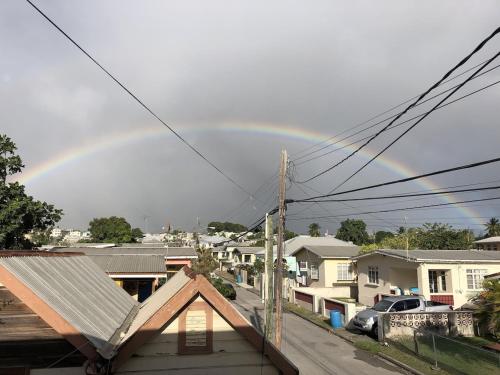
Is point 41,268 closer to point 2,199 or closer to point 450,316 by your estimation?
point 450,316

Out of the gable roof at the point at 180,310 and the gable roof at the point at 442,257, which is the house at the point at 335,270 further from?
the gable roof at the point at 180,310

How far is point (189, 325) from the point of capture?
7023 mm

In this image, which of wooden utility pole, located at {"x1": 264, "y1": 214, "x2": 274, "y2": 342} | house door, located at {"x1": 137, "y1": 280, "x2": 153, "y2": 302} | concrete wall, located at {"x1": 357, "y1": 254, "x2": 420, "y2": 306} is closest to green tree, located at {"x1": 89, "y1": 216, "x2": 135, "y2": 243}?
house door, located at {"x1": 137, "y1": 280, "x2": 153, "y2": 302}

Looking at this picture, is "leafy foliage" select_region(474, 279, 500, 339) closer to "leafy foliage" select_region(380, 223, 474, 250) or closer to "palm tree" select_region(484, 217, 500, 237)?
"leafy foliage" select_region(380, 223, 474, 250)

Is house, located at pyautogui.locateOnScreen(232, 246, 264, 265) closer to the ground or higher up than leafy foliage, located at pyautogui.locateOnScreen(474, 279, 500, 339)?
higher up

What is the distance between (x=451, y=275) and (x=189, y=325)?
27535mm

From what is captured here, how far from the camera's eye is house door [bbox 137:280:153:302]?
Result: 3203cm

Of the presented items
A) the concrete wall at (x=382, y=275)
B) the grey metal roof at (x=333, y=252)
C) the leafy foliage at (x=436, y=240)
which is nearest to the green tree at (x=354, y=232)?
the leafy foliage at (x=436, y=240)

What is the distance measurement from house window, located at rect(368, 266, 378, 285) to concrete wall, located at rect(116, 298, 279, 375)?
93.8ft

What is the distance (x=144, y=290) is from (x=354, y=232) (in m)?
115

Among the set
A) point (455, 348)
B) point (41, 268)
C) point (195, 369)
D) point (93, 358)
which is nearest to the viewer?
point (93, 358)

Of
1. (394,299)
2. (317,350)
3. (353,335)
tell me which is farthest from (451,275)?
(317,350)

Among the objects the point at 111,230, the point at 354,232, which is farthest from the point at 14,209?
the point at 354,232

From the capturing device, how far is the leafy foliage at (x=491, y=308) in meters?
14.2
